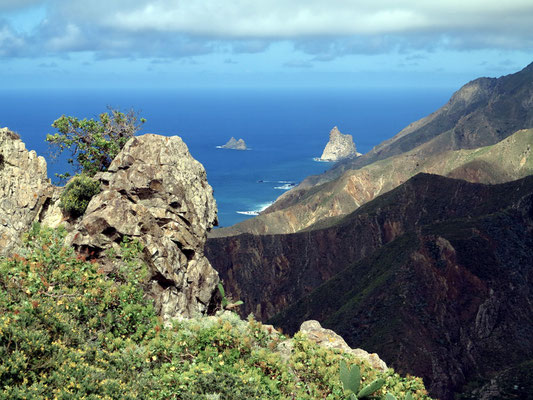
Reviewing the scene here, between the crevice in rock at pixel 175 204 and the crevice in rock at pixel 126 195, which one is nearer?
the crevice in rock at pixel 126 195

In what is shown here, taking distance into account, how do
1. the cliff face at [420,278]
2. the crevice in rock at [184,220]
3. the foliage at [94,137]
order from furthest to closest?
the cliff face at [420,278] < the foliage at [94,137] < the crevice in rock at [184,220]

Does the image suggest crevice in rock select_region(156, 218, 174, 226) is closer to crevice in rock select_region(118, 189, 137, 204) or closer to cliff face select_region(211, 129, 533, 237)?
crevice in rock select_region(118, 189, 137, 204)

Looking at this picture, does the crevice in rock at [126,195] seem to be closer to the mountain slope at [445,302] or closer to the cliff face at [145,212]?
the cliff face at [145,212]

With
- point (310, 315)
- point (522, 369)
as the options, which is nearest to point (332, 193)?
point (310, 315)

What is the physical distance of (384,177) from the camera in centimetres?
18125

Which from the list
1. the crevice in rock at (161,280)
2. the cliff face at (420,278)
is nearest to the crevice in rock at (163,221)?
the crevice in rock at (161,280)

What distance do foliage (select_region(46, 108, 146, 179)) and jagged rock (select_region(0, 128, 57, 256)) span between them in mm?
5262

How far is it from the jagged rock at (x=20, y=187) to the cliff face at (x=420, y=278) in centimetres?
4774

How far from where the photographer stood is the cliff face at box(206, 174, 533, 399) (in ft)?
237

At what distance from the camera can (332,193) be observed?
168625 millimetres

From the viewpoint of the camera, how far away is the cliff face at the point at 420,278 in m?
72.1

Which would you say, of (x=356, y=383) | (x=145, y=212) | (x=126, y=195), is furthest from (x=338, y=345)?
(x=126, y=195)

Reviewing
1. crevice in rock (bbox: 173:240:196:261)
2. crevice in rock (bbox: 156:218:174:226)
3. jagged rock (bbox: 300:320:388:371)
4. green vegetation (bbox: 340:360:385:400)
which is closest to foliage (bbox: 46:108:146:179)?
crevice in rock (bbox: 156:218:174:226)

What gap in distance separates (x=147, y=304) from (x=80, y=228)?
19.9 ft
